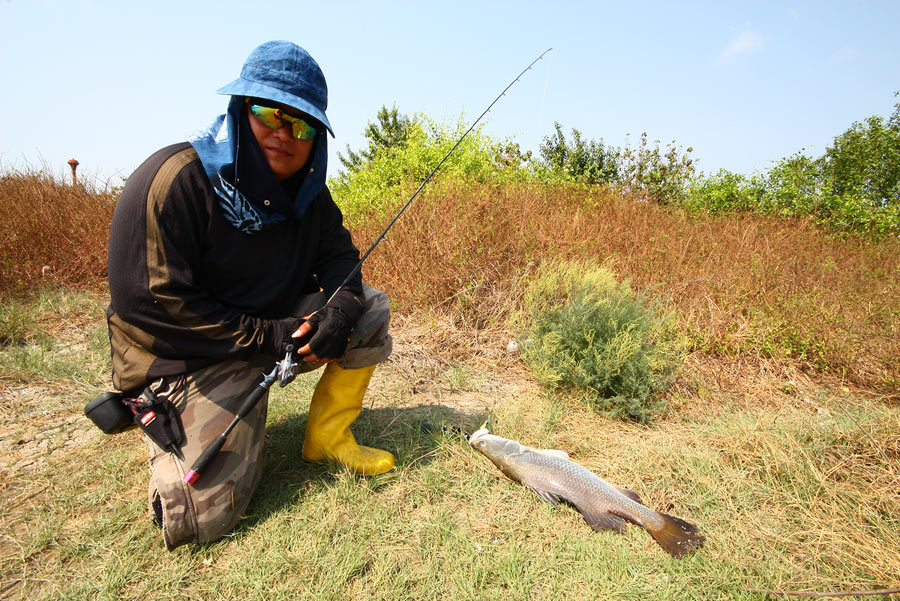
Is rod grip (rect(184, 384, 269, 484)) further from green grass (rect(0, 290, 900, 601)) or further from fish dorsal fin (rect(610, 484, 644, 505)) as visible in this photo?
fish dorsal fin (rect(610, 484, 644, 505))

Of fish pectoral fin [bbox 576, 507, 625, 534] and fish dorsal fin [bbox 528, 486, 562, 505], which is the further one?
fish dorsal fin [bbox 528, 486, 562, 505]

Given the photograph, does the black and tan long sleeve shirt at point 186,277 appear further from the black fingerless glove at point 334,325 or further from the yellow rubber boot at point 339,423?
the yellow rubber boot at point 339,423

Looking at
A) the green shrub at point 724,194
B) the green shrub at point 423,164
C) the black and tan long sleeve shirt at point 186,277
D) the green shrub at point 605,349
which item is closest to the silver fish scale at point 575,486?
the green shrub at point 605,349

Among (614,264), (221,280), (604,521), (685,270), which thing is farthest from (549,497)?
(685,270)

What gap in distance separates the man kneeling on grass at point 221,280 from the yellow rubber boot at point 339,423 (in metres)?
0.23

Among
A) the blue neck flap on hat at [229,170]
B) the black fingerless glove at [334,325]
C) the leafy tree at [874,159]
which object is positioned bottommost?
the black fingerless glove at [334,325]

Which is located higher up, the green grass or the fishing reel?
the fishing reel

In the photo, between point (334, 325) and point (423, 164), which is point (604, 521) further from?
point (423, 164)

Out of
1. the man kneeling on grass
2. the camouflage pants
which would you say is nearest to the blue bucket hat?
the man kneeling on grass

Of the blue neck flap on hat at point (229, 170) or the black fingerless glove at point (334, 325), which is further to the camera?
the black fingerless glove at point (334, 325)

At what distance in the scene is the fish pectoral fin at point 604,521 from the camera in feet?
7.08

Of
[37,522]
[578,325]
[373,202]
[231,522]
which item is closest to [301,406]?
[231,522]

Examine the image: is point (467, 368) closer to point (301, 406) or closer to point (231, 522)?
point (301, 406)

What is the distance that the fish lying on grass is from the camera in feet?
6.81
